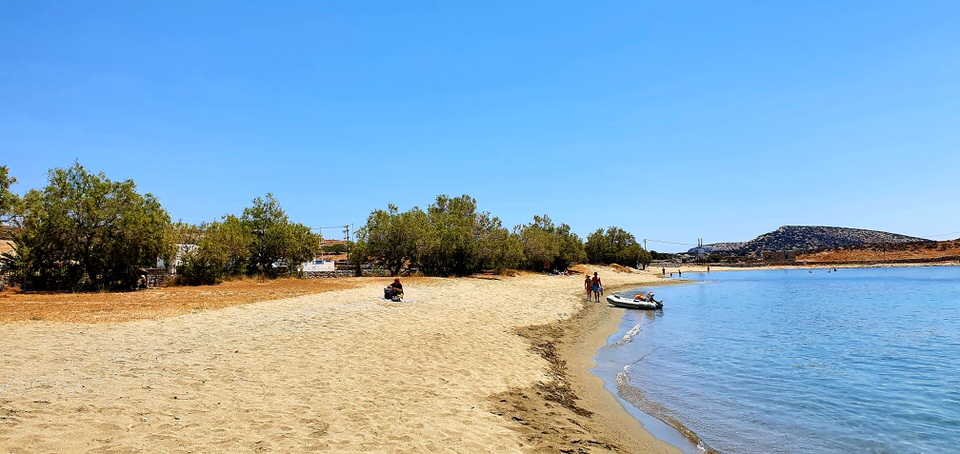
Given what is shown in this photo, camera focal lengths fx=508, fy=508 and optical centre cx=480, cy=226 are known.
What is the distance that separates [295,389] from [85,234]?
27.7 metres

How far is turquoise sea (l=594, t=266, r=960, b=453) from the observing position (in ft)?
33.6

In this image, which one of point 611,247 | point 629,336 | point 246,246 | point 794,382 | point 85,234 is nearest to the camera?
point 794,382

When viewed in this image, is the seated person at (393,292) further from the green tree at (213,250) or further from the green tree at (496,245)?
the green tree at (496,245)

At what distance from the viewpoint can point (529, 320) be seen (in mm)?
23328

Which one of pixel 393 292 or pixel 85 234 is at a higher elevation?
pixel 85 234

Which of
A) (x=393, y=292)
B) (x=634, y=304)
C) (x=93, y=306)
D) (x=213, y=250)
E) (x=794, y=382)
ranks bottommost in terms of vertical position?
(x=794, y=382)

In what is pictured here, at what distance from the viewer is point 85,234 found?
29.1 metres

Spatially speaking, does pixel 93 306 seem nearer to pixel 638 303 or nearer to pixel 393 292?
pixel 393 292

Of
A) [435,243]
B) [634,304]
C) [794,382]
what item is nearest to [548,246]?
[435,243]

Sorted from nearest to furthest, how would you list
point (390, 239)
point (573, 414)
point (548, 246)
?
1. point (573, 414)
2. point (390, 239)
3. point (548, 246)

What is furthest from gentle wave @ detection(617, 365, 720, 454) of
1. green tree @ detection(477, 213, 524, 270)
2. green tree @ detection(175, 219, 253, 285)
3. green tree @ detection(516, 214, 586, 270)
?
green tree @ detection(516, 214, 586, 270)

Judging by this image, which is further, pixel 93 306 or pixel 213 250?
pixel 213 250

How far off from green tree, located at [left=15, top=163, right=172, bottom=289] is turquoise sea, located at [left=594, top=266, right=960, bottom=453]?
27.6 meters

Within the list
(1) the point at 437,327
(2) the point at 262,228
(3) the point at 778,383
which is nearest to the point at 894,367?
(3) the point at 778,383
